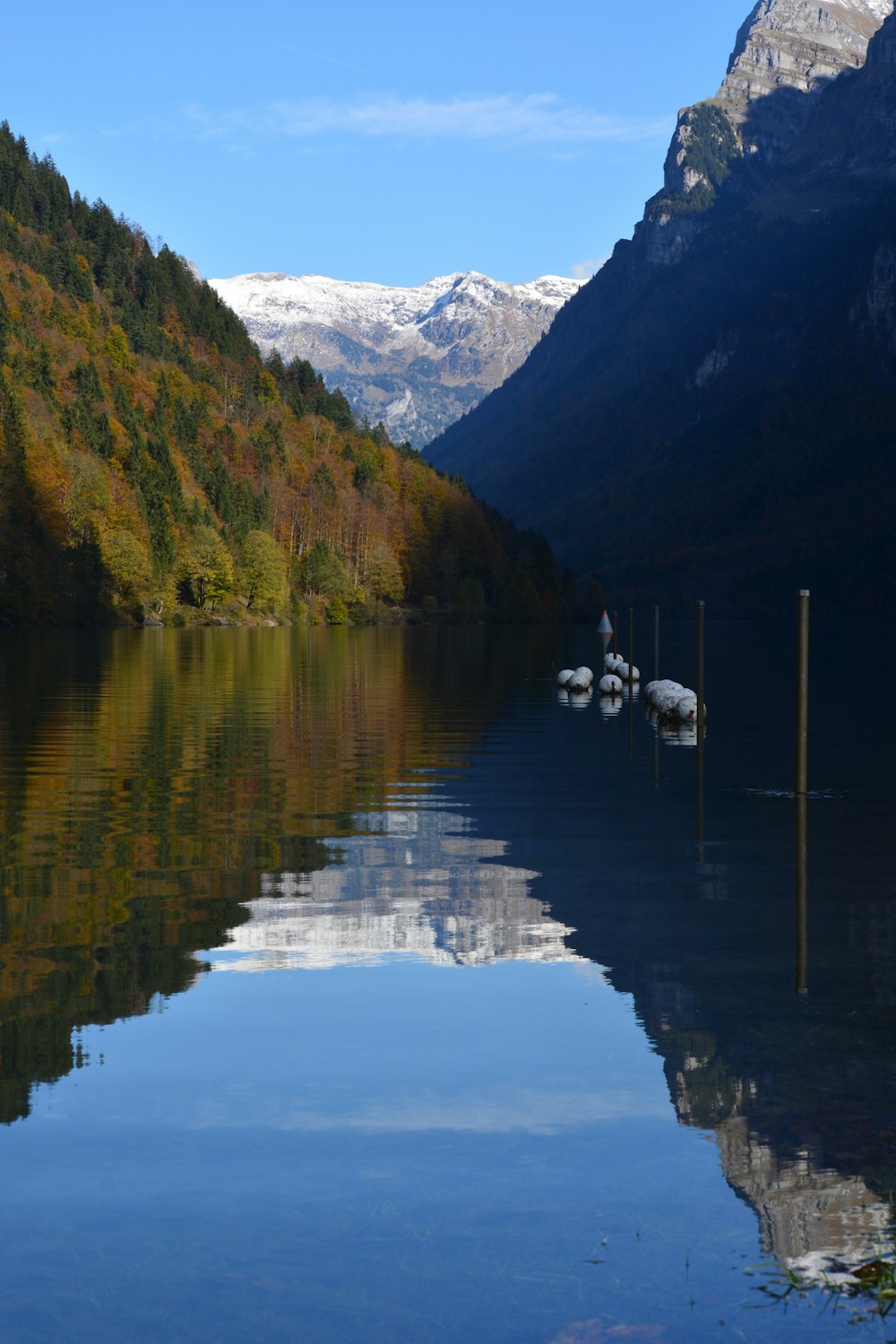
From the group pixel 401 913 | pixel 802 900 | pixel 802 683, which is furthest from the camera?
pixel 802 683

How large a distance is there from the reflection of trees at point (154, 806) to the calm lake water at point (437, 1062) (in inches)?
3.9

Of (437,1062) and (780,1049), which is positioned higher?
(780,1049)

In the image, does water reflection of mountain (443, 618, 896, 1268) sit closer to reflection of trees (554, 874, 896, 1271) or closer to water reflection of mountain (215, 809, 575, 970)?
reflection of trees (554, 874, 896, 1271)

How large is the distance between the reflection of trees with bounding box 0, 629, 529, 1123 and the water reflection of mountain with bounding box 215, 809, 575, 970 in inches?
20.2

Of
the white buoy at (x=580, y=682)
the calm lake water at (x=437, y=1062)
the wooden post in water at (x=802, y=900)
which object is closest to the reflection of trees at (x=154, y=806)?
the calm lake water at (x=437, y=1062)

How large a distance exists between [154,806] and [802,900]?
12.3m

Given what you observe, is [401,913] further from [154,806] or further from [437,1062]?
[154,806]

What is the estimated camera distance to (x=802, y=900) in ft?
62.0

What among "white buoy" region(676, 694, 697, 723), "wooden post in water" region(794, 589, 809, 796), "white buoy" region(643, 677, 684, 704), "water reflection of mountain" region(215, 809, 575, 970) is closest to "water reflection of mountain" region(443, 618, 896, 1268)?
"water reflection of mountain" region(215, 809, 575, 970)

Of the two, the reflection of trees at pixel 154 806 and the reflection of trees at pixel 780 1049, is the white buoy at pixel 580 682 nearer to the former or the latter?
the reflection of trees at pixel 154 806

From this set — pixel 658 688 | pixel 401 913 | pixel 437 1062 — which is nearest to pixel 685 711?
pixel 658 688

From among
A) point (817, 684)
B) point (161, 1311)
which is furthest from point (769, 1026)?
point (817, 684)

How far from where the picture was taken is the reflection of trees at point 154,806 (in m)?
14.7

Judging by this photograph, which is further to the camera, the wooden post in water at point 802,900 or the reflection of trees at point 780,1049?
the wooden post in water at point 802,900
